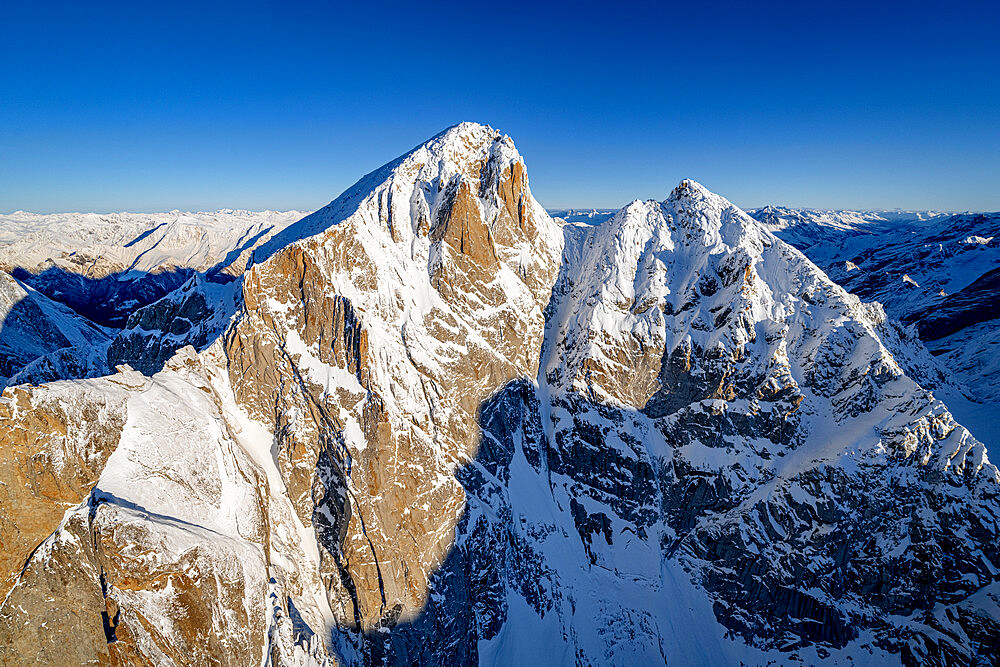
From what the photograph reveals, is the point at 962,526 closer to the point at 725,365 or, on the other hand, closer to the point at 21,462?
the point at 725,365

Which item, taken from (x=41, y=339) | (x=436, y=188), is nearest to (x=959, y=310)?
(x=436, y=188)

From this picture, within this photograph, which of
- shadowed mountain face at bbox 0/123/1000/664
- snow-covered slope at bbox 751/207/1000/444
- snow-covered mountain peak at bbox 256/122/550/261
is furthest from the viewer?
snow-covered slope at bbox 751/207/1000/444

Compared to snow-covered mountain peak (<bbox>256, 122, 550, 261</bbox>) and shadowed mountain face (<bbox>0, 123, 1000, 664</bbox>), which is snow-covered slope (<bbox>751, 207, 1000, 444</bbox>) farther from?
snow-covered mountain peak (<bbox>256, 122, 550, 261</bbox>)

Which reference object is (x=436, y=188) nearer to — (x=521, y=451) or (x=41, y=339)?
(x=521, y=451)

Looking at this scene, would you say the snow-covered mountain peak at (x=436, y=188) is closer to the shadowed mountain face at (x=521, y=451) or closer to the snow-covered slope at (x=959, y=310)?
the shadowed mountain face at (x=521, y=451)

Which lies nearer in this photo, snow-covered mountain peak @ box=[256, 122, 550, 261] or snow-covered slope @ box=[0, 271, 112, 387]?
snow-covered mountain peak @ box=[256, 122, 550, 261]

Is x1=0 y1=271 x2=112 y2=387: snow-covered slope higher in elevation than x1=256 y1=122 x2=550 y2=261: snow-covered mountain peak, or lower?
lower

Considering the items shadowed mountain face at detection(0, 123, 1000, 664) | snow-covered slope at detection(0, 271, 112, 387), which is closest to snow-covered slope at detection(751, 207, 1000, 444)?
shadowed mountain face at detection(0, 123, 1000, 664)

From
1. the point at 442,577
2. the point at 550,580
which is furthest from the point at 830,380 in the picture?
the point at 442,577
